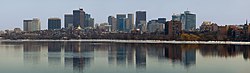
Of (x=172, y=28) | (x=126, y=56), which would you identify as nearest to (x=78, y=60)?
(x=126, y=56)

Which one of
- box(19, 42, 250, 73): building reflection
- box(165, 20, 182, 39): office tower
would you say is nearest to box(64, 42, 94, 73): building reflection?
box(19, 42, 250, 73): building reflection

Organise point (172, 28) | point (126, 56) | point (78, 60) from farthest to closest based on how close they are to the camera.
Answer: point (172, 28)
point (126, 56)
point (78, 60)

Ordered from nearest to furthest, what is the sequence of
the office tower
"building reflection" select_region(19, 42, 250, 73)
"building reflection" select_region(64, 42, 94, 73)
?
1. "building reflection" select_region(64, 42, 94, 73)
2. "building reflection" select_region(19, 42, 250, 73)
3. the office tower

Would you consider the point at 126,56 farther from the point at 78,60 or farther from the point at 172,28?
the point at 172,28

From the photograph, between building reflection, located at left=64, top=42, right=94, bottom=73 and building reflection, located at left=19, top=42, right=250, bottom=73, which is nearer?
building reflection, located at left=64, top=42, right=94, bottom=73

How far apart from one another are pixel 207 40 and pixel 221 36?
16.5 feet

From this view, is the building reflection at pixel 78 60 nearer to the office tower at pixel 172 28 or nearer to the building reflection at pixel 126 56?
the building reflection at pixel 126 56

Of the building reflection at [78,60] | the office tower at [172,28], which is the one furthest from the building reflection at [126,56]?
the office tower at [172,28]

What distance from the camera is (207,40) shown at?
10238cm

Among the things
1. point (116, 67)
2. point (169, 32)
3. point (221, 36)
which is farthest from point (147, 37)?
point (116, 67)

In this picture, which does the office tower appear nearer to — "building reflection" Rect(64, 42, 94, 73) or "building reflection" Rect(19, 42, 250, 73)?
"building reflection" Rect(19, 42, 250, 73)

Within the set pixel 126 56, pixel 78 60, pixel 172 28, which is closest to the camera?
pixel 78 60

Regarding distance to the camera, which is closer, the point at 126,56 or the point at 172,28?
the point at 126,56

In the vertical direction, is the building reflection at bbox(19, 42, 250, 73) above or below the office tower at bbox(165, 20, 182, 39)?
below
